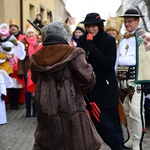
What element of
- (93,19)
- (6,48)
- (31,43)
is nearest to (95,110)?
(93,19)

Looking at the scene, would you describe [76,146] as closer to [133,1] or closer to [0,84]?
[0,84]

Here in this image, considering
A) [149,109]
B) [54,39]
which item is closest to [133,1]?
[149,109]

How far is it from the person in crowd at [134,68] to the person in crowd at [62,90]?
1668 mm

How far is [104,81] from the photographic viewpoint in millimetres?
4773

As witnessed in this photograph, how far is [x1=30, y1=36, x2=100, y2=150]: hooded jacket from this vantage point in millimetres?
3655

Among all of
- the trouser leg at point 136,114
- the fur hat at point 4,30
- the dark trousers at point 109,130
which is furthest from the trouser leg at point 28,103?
→ the dark trousers at point 109,130

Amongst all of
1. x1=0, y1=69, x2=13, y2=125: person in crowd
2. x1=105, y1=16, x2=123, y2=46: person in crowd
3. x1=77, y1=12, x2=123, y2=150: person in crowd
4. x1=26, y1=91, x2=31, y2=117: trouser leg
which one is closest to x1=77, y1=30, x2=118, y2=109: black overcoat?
x1=77, y1=12, x2=123, y2=150: person in crowd

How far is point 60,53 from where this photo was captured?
3.67m

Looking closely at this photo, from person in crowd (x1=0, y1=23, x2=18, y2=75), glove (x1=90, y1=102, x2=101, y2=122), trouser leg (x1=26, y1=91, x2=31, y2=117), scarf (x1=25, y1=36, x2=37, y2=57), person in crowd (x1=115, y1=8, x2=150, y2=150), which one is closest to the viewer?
glove (x1=90, y1=102, x2=101, y2=122)

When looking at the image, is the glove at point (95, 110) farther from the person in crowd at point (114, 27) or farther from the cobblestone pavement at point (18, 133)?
the person in crowd at point (114, 27)

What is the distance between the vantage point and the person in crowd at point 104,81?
4703mm

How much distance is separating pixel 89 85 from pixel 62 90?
10.8 inches

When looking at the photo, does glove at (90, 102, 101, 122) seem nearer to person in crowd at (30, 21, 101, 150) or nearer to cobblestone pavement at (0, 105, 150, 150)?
person in crowd at (30, 21, 101, 150)

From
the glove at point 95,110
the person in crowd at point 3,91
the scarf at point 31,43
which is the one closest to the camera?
the glove at point 95,110
